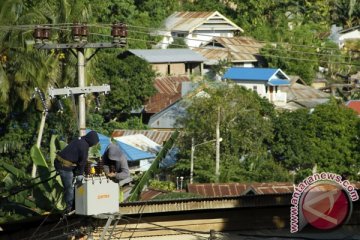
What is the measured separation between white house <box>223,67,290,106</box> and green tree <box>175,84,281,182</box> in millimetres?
14439

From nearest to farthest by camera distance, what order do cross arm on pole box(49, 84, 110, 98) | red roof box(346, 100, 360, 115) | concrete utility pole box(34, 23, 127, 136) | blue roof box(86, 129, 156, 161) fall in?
cross arm on pole box(49, 84, 110, 98) < concrete utility pole box(34, 23, 127, 136) < blue roof box(86, 129, 156, 161) < red roof box(346, 100, 360, 115)

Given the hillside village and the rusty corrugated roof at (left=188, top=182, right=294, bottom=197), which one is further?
the rusty corrugated roof at (left=188, top=182, right=294, bottom=197)

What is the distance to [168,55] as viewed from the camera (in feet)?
217

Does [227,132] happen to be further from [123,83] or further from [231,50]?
[231,50]

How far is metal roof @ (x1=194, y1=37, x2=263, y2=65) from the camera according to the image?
69188 millimetres

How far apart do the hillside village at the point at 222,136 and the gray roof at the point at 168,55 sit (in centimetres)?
9

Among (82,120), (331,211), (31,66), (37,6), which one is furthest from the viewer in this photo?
(37,6)

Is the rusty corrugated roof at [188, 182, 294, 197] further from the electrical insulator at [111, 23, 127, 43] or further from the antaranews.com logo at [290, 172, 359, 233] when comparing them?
the antaranews.com logo at [290, 172, 359, 233]

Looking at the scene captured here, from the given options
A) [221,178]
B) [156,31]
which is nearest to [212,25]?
[156,31]

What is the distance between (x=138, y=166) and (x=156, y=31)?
2604 cm

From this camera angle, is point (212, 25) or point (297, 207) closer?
point (297, 207)

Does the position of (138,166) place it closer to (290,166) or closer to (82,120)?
(290,166)

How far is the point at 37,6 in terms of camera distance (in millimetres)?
35750

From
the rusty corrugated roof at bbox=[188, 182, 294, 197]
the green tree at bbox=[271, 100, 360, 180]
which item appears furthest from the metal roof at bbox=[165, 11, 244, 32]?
the rusty corrugated roof at bbox=[188, 182, 294, 197]
